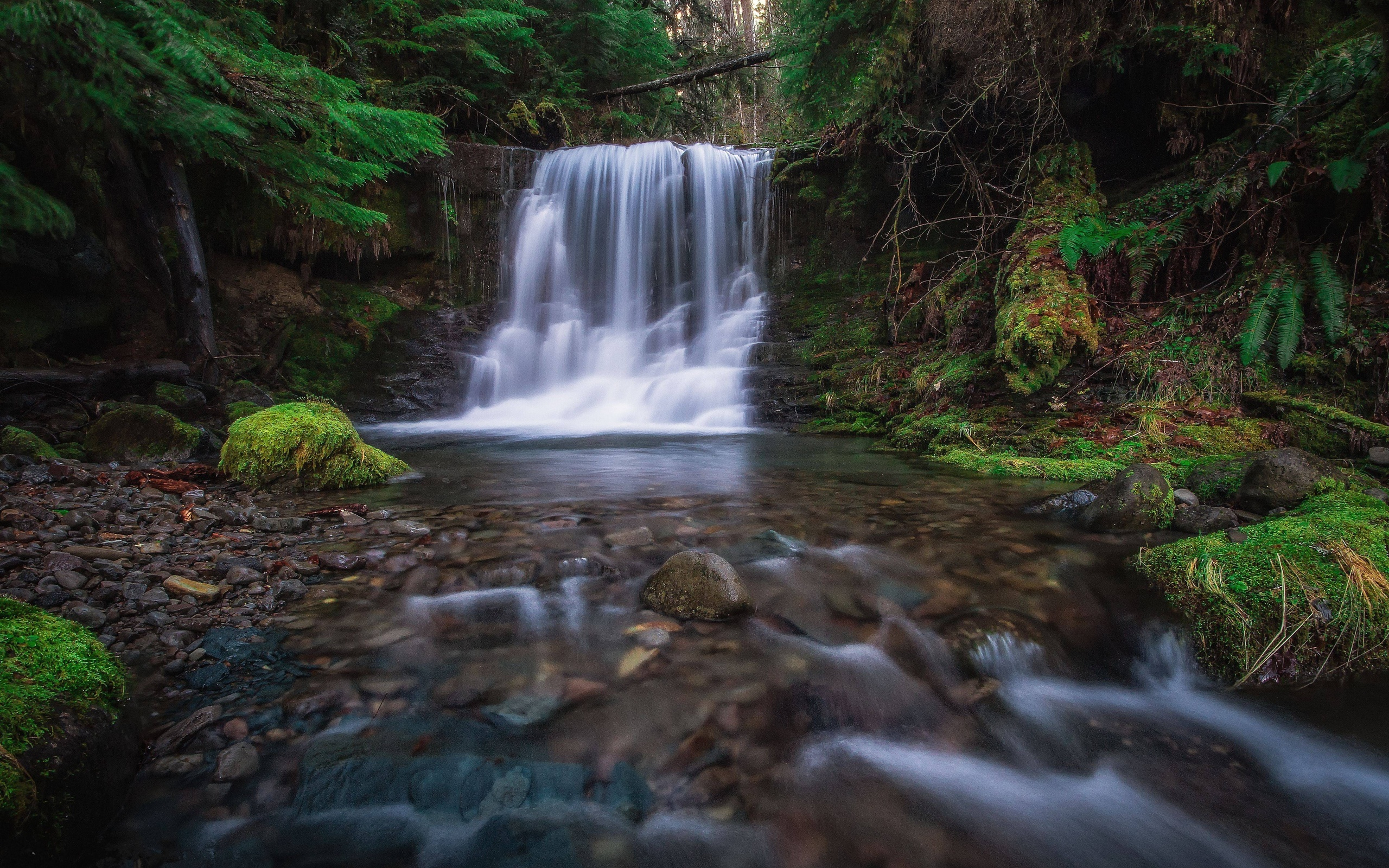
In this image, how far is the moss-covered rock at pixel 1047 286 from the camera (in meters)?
5.86

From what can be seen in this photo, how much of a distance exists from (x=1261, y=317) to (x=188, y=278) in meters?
12.0

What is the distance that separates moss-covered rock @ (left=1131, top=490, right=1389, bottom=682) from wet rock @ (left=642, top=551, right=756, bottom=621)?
1928 mm

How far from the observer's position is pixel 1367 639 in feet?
7.58

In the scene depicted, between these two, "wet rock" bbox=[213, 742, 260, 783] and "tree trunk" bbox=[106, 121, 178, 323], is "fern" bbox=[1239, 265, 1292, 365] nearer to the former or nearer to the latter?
"wet rock" bbox=[213, 742, 260, 783]

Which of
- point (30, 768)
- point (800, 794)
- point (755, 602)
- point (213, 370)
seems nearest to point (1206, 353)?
point (755, 602)

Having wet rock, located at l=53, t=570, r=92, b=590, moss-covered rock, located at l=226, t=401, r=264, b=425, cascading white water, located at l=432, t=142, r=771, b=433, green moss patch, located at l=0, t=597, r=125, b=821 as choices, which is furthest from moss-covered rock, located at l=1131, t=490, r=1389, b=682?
cascading white water, located at l=432, t=142, r=771, b=433

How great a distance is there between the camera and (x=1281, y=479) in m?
3.40

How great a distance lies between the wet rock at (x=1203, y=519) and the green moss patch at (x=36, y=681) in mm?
A: 4671

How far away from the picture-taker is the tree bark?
49.1 feet

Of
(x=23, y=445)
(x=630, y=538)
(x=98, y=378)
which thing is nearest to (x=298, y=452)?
(x=23, y=445)

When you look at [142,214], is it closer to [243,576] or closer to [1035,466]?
[243,576]

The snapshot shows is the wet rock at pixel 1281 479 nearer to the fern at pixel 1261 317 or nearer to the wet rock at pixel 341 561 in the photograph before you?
the fern at pixel 1261 317

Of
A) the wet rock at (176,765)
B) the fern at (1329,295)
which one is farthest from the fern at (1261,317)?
the wet rock at (176,765)

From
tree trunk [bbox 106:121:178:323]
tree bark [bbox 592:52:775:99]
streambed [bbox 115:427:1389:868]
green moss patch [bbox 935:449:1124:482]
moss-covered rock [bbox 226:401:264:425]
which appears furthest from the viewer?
tree bark [bbox 592:52:775:99]
